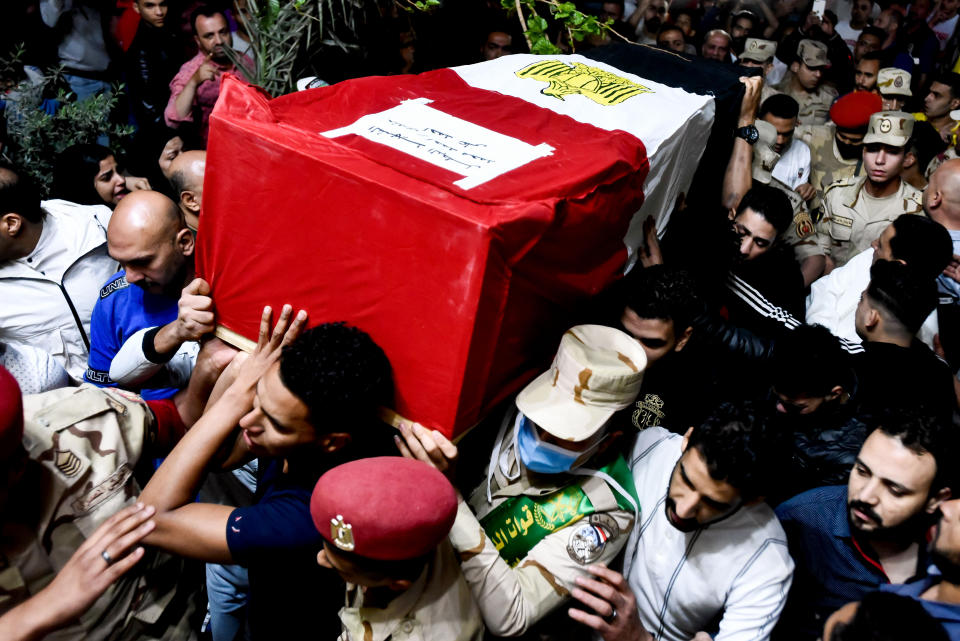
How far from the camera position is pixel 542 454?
5.97 feet

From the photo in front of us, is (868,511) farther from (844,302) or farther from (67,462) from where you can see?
(67,462)

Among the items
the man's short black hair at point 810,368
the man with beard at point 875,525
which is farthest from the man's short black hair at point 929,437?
the man's short black hair at point 810,368

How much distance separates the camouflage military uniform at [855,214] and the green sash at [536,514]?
2.67 metres

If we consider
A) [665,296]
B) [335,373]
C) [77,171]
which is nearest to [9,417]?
[335,373]

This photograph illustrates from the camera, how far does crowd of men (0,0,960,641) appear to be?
162 cm

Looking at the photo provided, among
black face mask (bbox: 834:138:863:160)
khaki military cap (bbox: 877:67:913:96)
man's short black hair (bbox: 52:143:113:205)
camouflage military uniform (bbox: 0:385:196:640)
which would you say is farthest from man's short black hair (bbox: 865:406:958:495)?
khaki military cap (bbox: 877:67:913:96)

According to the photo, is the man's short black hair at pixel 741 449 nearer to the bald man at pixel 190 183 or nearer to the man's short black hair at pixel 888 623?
the man's short black hair at pixel 888 623

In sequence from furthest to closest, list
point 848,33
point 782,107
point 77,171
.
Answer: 1. point 848,33
2. point 782,107
3. point 77,171

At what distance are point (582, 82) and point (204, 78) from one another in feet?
8.15

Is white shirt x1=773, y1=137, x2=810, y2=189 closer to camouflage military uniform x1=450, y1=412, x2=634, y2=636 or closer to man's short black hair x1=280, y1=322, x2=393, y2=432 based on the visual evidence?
camouflage military uniform x1=450, y1=412, x2=634, y2=636

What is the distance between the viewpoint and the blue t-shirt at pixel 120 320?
254 cm

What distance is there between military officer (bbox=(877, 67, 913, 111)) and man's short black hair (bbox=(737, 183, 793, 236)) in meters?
2.65

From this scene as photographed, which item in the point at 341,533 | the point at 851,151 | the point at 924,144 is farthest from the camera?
the point at 924,144

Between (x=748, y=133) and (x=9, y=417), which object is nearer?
(x=9, y=417)
